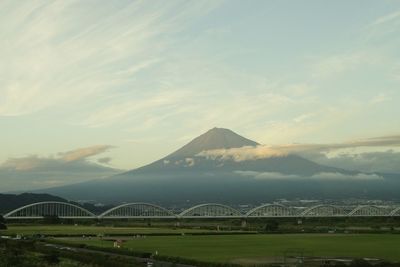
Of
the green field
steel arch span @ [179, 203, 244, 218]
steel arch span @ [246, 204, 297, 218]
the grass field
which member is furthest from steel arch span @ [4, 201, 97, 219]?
the grass field

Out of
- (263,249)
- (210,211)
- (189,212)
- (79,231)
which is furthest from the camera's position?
(210,211)

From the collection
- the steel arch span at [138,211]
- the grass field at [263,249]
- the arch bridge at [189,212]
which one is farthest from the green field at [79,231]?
the steel arch span at [138,211]

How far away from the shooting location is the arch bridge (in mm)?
86438

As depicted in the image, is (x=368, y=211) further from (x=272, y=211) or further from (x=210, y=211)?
(x=210, y=211)

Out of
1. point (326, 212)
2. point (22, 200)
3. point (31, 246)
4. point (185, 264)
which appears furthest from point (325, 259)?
point (22, 200)

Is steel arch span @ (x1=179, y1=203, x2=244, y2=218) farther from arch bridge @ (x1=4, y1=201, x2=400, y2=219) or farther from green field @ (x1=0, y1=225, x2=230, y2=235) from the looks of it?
green field @ (x1=0, y1=225, x2=230, y2=235)

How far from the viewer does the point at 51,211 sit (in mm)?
87875

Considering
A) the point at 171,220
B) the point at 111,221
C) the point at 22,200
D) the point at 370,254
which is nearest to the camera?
the point at 370,254

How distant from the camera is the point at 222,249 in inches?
1475

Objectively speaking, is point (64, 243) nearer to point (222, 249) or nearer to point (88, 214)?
point (222, 249)

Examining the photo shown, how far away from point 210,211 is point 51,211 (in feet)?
91.1

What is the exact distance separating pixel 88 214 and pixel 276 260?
62069 mm

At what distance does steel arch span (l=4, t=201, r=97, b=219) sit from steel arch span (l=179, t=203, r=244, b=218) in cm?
1531

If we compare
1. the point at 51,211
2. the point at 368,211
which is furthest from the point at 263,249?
→ the point at 368,211
